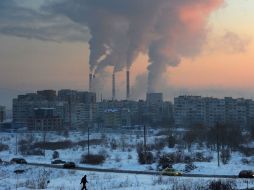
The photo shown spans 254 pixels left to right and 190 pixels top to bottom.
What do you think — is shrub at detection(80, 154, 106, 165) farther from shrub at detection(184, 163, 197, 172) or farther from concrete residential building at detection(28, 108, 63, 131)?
concrete residential building at detection(28, 108, 63, 131)

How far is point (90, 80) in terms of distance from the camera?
171375 millimetres

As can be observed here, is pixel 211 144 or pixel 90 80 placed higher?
pixel 90 80

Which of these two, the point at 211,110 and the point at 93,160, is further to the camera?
the point at 211,110

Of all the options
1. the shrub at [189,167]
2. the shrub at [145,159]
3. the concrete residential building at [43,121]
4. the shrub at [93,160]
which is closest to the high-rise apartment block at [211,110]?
the concrete residential building at [43,121]

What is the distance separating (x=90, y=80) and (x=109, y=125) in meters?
21.1

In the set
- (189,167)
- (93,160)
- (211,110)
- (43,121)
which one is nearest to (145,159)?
(93,160)

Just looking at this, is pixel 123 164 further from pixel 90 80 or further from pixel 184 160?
pixel 90 80

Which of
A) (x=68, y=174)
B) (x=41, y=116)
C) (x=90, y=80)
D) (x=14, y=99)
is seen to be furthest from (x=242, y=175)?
(x=14, y=99)

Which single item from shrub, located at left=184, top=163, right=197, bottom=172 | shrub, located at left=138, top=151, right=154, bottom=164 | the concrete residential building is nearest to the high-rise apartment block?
the concrete residential building

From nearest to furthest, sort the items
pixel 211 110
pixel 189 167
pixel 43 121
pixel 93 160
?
pixel 189 167
pixel 93 160
pixel 43 121
pixel 211 110

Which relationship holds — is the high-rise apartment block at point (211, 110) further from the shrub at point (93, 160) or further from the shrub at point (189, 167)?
the shrub at point (189, 167)

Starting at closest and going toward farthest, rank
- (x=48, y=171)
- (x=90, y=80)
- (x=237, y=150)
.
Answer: (x=48, y=171) < (x=237, y=150) < (x=90, y=80)

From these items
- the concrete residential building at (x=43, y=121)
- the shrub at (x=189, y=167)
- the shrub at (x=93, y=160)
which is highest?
the concrete residential building at (x=43, y=121)

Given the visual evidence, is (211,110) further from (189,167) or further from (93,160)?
(189,167)
